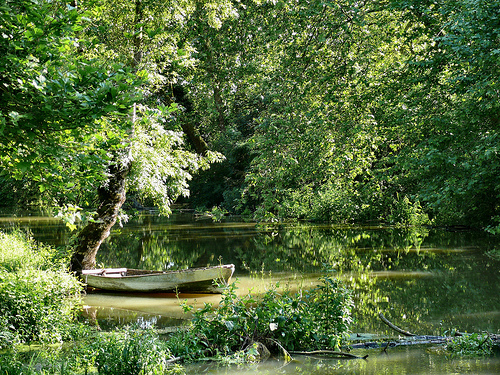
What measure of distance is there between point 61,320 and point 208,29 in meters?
7.98

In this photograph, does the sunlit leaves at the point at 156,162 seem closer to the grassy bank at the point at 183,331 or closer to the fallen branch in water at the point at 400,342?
the grassy bank at the point at 183,331

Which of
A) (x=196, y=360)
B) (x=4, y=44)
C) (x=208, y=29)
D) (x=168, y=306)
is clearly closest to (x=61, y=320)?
(x=196, y=360)

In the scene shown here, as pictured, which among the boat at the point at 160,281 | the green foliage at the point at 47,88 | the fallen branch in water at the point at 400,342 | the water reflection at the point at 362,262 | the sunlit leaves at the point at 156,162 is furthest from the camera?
the sunlit leaves at the point at 156,162

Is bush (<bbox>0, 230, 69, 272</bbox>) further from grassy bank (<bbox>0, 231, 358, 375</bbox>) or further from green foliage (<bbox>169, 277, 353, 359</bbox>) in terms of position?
green foliage (<bbox>169, 277, 353, 359</bbox>)

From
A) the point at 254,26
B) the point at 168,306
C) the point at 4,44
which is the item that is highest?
the point at 254,26

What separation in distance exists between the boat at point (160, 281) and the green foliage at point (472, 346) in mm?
6415

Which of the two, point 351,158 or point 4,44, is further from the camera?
point 351,158

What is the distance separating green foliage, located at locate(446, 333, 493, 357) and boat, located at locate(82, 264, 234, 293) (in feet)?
21.0

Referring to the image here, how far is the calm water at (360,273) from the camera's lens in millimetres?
6875

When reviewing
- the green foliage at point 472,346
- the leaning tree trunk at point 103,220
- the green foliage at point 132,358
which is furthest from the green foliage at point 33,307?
the green foliage at point 472,346

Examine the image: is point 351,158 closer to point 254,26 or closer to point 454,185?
point 454,185

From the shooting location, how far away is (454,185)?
27.1ft

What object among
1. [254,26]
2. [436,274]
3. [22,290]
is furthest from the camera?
[436,274]

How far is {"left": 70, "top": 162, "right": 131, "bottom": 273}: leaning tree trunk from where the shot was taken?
1314 centimetres
